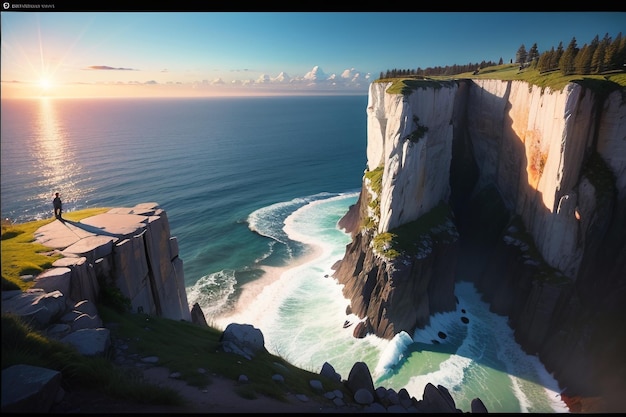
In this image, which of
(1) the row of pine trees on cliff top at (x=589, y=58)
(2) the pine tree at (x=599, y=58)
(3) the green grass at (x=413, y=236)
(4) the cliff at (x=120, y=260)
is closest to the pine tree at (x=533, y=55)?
(1) the row of pine trees on cliff top at (x=589, y=58)

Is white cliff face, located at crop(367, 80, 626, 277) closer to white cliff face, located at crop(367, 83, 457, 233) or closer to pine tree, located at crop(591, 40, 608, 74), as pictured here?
white cliff face, located at crop(367, 83, 457, 233)

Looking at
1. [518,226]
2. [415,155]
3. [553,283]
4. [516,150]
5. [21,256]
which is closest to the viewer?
[21,256]

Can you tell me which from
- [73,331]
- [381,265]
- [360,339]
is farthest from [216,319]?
[73,331]

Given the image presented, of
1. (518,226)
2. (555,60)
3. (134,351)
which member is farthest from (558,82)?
(134,351)

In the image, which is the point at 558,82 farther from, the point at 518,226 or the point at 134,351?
the point at 134,351

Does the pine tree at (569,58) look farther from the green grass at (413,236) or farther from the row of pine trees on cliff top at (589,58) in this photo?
the green grass at (413,236)

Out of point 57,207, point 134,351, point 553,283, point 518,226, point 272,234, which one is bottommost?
point 272,234
